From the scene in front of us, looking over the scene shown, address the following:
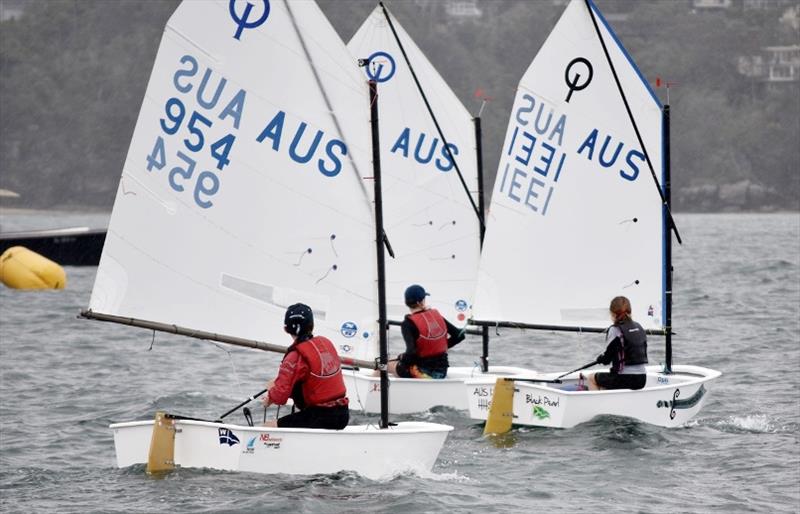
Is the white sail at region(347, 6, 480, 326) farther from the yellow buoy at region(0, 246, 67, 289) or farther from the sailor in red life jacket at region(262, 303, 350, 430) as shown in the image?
the yellow buoy at region(0, 246, 67, 289)

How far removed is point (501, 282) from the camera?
16.9m

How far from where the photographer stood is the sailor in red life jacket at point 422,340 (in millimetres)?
15305

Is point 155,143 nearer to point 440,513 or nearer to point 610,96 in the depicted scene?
point 440,513

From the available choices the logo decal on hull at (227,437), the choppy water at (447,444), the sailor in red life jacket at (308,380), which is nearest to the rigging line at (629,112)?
the choppy water at (447,444)

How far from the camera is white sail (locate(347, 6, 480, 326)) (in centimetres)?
1880

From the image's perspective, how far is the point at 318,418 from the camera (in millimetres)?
12016

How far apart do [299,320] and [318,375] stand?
0.47 m

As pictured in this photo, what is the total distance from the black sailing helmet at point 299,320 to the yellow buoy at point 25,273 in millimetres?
25037

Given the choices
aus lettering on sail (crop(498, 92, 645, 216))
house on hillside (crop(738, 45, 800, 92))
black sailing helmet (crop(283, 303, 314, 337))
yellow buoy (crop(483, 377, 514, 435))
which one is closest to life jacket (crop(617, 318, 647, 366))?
yellow buoy (crop(483, 377, 514, 435))

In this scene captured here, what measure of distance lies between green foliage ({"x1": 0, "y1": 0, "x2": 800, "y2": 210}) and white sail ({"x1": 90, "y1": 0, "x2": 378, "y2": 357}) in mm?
87772

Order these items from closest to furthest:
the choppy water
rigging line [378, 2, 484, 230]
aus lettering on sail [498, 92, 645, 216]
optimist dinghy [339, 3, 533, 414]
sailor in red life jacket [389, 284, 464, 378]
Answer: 1. the choppy water
2. sailor in red life jacket [389, 284, 464, 378]
3. aus lettering on sail [498, 92, 645, 216]
4. rigging line [378, 2, 484, 230]
5. optimist dinghy [339, 3, 533, 414]

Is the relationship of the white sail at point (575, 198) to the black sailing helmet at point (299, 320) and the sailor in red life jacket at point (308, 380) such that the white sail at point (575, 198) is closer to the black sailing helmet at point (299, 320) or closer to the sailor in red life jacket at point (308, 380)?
the sailor in red life jacket at point (308, 380)

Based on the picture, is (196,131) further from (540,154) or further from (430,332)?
(540,154)

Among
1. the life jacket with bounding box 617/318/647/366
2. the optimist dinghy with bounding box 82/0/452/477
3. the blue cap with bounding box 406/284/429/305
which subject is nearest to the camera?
the optimist dinghy with bounding box 82/0/452/477
